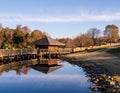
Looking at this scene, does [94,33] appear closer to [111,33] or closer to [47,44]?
[111,33]

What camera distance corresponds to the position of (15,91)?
63.2 feet

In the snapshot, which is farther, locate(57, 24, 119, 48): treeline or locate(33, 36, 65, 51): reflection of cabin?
locate(57, 24, 119, 48): treeline

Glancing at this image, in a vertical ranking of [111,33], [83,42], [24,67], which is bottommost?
[24,67]

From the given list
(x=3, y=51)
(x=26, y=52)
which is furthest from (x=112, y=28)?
(x=3, y=51)

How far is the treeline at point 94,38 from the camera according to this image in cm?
11756

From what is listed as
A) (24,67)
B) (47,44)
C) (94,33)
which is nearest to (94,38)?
(94,33)

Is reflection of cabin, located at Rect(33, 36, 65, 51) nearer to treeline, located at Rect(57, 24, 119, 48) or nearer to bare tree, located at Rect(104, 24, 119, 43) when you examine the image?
treeline, located at Rect(57, 24, 119, 48)

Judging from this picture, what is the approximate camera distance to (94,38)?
433 ft

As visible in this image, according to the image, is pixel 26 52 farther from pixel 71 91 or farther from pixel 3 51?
pixel 71 91

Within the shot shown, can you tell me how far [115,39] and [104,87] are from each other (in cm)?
12021

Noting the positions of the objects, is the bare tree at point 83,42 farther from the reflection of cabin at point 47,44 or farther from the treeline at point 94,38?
the reflection of cabin at point 47,44

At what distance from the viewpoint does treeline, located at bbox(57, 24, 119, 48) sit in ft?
386

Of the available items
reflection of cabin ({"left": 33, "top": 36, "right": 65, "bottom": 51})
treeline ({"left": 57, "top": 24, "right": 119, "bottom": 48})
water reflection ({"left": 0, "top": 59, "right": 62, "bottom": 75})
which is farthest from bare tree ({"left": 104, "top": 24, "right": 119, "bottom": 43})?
water reflection ({"left": 0, "top": 59, "right": 62, "bottom": 75})

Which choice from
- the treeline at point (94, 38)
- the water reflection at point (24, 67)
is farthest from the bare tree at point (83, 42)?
the water reflection at point (24, 67)
